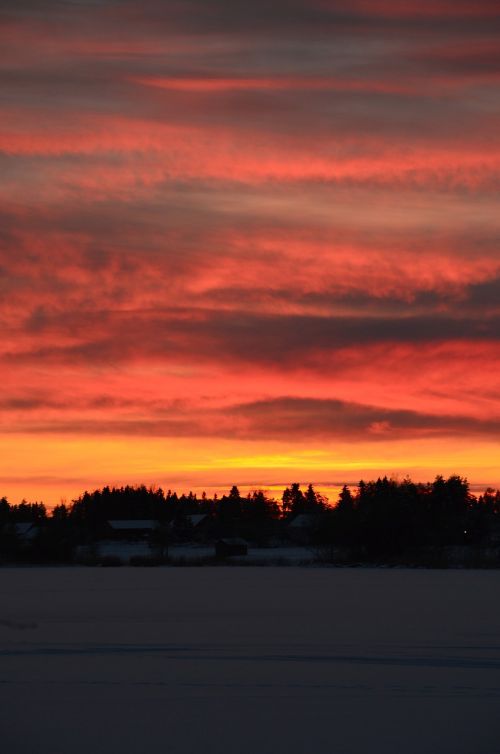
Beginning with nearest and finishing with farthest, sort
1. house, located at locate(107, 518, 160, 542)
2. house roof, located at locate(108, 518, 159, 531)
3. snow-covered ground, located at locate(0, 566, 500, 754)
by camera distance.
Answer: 1. snow-covered ground, located at locate(0, 566, 500, 754)
2. house, located at locate(107, 518, 160, 542)
3. house roof, located at locate(108, 518, 159, 531)

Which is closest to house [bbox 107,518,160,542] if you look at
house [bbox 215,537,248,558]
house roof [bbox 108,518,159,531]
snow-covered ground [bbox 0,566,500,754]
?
house roof [bbox 108,518,159,531]

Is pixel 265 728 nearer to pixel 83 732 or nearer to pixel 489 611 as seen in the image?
pixel 83 732

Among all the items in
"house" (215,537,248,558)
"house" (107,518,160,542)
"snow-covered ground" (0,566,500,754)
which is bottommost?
"snow-covered ground" (0,566,500,754)

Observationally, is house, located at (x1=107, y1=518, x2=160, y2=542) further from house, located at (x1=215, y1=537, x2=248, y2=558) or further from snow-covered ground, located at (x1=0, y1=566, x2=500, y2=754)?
snow-covered ground, located at (x1=0, y1=566, x2=500, y2=754)

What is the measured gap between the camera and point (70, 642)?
3061 centimetres

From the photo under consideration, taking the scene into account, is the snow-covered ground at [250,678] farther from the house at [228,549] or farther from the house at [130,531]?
the house at [130,531]

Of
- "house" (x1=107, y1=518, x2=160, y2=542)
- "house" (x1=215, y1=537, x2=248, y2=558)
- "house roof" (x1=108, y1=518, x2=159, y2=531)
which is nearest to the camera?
"house" (x1=215, y1=537, x2=248, y2=558)

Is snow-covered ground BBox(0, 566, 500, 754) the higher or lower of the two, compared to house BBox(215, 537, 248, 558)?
lower

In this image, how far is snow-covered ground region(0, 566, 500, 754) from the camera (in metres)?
17.2

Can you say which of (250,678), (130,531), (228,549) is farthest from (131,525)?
(250,678)

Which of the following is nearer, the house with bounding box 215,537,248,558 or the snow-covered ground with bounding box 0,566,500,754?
the snow-covered ground with bounding box 0,566,500,754

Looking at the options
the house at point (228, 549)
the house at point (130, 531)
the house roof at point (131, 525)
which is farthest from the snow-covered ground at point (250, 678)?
the house roof at point (131, 525)

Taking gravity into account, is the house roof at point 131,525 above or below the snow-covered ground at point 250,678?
above

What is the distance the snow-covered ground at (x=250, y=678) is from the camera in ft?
56.6
